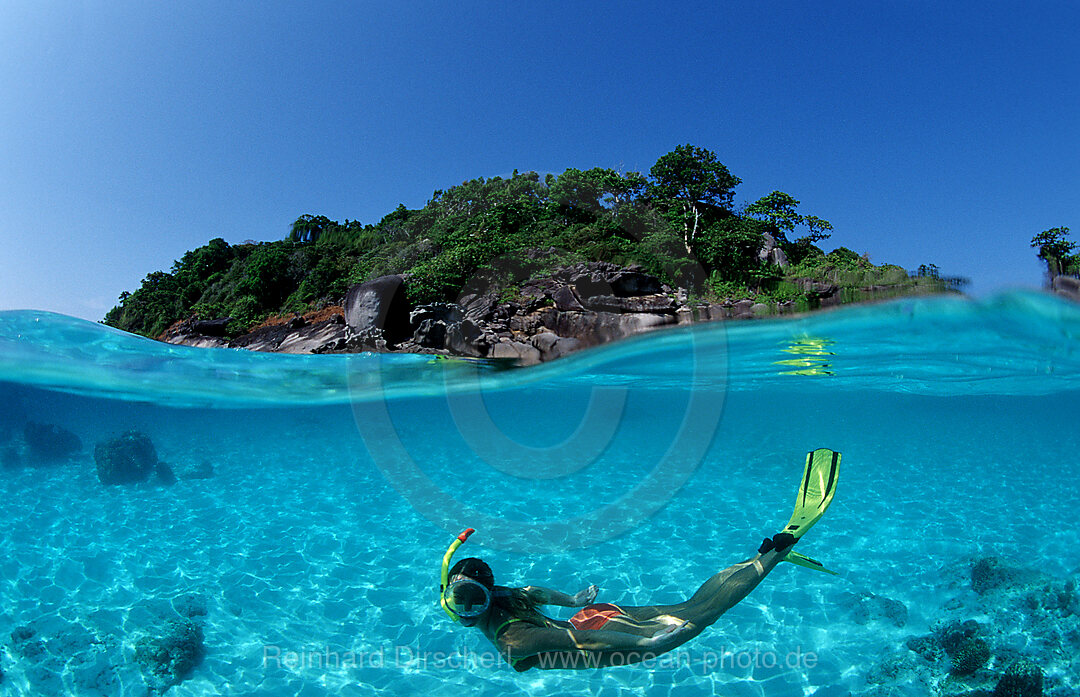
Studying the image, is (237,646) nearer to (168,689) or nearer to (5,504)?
(168,689)

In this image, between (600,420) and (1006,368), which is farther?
(600,420)

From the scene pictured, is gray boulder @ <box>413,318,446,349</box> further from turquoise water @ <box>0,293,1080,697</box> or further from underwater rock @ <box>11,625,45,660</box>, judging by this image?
underwater rock @ <box>11,625,45,660</box>

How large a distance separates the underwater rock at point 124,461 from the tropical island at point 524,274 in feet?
22.2

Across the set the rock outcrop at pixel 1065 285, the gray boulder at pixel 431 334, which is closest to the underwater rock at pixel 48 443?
the gray boulder at pixel 431 334

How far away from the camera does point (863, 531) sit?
444 inches

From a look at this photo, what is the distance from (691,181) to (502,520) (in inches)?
1067

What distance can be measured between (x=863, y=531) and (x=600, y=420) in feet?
67.5

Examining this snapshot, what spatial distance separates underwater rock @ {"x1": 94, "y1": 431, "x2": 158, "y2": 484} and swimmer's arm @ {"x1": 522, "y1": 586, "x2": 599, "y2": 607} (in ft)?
47.8

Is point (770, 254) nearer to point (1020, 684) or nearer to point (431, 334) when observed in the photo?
point (431, 334)

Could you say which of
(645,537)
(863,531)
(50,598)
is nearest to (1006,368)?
(863,531)

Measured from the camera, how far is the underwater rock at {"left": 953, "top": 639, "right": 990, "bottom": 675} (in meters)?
7.30

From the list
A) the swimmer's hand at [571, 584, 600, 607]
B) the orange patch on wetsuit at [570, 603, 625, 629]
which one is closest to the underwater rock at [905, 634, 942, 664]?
the swimmer's hand at [571, 584, 600, 607]

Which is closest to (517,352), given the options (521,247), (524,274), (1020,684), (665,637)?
(524,274)

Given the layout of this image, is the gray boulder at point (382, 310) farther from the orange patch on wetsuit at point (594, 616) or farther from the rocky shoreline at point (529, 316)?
the orange patch on wetsuit at point (594, 616)
